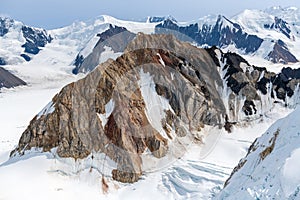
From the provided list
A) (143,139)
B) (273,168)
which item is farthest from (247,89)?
(273,168)

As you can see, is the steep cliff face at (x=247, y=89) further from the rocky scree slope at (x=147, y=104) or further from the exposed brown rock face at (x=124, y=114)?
the exposed brown rock face at (x=124, y=114)

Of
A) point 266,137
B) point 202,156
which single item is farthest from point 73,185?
point 266,137

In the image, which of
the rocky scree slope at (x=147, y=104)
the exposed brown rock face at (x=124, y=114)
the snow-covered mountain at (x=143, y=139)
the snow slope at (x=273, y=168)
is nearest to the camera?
the snow slope at (x=273, y=168)

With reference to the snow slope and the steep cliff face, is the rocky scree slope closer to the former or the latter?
the steep cliff face

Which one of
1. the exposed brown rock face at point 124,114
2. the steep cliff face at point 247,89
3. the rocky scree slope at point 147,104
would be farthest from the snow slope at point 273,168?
the steep cliff face at point 247,89

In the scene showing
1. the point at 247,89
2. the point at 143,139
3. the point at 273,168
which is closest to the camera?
the point at 273,168

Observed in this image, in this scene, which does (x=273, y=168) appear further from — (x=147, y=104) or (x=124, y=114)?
(x=147, y=104)

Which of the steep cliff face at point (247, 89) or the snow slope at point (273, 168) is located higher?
the snow slope at point (273, 168)

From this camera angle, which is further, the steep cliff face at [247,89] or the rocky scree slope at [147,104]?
the steep cliff face at [247,89]

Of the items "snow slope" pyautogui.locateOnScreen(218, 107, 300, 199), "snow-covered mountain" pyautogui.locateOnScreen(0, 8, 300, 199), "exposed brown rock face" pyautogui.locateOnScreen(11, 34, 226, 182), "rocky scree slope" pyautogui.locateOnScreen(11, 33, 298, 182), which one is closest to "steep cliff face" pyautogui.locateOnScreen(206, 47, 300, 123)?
"rocky scree slope" pyautogui.locateOnScreen(11, 33, 298, 182)
